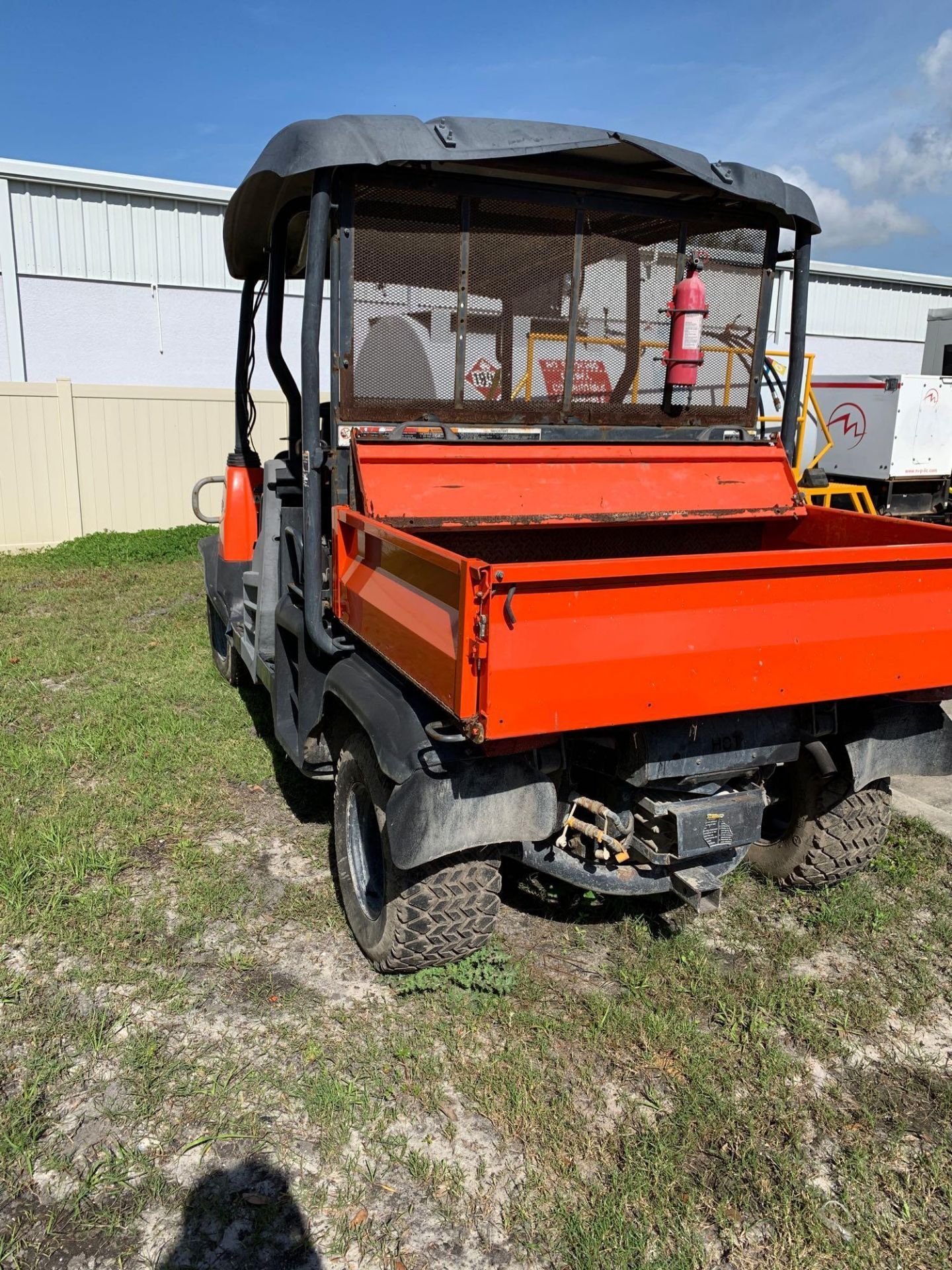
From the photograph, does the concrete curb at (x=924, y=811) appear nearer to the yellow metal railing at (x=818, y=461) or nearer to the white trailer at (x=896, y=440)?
the yellow metal railing at (x=818, y=461)

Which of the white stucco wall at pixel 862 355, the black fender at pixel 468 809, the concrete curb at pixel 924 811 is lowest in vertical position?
the concrete curb at pixel 924 811

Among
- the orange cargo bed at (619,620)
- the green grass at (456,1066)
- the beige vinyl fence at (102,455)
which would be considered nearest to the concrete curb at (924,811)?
the green grass at (456,1066)

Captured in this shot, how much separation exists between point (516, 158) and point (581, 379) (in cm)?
89

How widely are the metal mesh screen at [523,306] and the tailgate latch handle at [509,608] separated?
4.81 feet

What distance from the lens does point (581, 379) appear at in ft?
12.6

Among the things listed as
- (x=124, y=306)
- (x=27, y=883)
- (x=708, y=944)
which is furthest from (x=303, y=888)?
(x=124, y=306)

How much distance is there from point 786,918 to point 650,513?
169 centimetres

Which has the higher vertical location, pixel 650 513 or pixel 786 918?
pixel 650 513

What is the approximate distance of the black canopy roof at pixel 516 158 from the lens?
302 centimetres

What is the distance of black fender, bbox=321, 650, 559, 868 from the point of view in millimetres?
2627

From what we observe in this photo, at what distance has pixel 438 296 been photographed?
355 centimetres

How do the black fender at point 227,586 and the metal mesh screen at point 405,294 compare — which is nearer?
the metal mesh screen at point 405,294

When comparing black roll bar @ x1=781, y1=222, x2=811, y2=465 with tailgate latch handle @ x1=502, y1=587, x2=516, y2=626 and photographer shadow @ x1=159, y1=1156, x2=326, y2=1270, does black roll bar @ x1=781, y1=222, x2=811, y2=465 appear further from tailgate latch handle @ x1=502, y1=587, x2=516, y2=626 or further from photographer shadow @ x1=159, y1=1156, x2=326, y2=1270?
photographer shadow @ x1=159, y1=1156, x2=326, y2=1270

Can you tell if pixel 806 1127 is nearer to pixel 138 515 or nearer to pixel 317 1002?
pixel 317 1002
